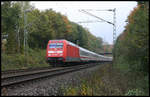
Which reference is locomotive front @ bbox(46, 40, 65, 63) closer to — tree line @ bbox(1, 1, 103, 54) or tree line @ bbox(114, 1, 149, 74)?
tree line @ bbox(1, 1, 103, 54)

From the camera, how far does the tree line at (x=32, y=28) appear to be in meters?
20.8

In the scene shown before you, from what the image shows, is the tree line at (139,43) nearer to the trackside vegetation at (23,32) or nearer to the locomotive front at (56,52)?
the locomotive front at (56,52)

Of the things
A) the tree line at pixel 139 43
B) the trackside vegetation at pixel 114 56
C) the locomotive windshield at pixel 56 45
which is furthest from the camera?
the locomotive windshield at pixel 56 45

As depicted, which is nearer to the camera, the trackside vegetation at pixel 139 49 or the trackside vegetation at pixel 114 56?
the trackside vegetation at pixel 114 56

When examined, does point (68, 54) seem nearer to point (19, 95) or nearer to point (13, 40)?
point (13, 40)

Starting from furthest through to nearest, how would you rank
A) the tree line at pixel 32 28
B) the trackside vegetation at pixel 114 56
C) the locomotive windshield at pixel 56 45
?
1. the locomotive windshield at pixel 56 45
2. the tree line at pixel 32 28
3. the trackside vegetation at pixel 114 56

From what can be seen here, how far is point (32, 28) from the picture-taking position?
35.8 metres

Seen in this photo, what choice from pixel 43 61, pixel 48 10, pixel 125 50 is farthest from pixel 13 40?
pixel 48 10

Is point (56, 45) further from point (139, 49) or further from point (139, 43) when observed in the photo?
point (139, 43)

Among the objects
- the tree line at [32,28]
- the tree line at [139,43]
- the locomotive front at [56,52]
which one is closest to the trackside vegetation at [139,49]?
the tree line at [139,43]

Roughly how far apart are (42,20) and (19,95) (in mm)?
33735

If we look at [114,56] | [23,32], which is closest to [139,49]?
[114,56]

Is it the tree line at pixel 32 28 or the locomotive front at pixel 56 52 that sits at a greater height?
the tree line at pixel 32 28

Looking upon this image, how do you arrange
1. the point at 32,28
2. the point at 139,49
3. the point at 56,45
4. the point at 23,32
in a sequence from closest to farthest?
1. the point at 139,49
2. the point at 56,45
3. the point at 23,32
4. the point at 32,28
